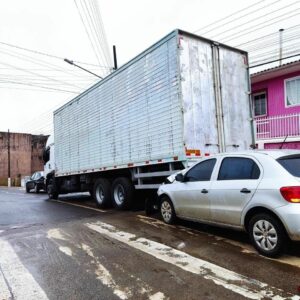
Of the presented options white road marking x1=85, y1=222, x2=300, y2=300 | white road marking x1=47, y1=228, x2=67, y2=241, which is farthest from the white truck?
white road marking x1=47, y1=228, x2=67, y2=241

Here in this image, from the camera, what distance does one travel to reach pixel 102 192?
12.6m

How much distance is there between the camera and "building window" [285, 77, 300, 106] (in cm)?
1716

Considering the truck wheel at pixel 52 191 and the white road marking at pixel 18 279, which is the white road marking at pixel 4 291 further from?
the truck wheel at pixel 52 191

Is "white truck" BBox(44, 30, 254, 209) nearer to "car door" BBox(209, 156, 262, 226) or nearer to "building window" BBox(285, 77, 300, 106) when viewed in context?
"car door" BBox(209, 156, 262, 226)

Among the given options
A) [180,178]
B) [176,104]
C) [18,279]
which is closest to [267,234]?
[180,178]

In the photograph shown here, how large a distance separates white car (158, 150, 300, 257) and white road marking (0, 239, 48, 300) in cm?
329

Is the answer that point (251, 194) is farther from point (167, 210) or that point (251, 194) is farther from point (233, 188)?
point (167, 210)

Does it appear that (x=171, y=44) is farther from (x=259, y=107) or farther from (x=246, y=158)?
(x=259, y=107)

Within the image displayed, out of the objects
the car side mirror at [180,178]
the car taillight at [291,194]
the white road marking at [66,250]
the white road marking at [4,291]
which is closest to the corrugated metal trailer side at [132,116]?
the car side mirror at [180,178]

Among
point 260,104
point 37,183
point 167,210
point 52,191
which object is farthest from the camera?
point 37,183

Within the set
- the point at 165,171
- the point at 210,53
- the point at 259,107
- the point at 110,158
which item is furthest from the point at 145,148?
the point at 259,107

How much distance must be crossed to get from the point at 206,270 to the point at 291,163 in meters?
2.14

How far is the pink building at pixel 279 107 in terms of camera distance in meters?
16.4

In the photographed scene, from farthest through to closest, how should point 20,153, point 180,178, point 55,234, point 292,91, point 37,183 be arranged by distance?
point 20,153
point 37,183
point 292,91
point 55,234
point 180,178
